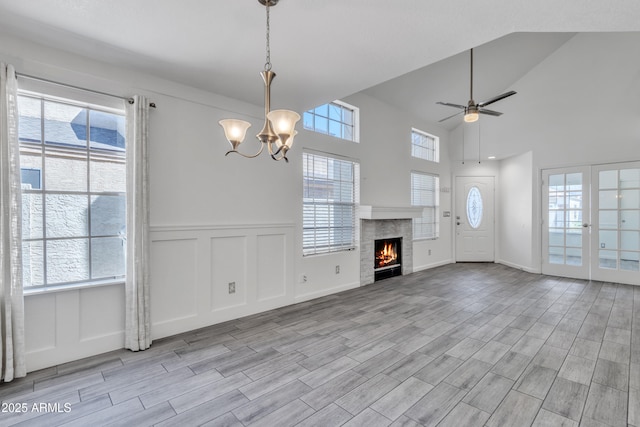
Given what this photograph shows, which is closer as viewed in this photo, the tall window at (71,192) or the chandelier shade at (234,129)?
the chandelier shade at (234,129)

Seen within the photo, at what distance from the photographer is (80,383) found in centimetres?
217

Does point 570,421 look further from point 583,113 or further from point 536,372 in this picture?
point 583,113

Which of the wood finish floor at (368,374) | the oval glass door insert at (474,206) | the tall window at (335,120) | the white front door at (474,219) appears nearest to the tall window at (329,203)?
the tall window at (335,120)

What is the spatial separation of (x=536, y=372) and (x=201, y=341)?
9.69 ft

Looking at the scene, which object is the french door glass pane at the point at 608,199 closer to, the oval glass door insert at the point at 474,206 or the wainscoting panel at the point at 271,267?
the oval glass door insert at the point at 474,206

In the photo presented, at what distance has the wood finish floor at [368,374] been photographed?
1810mm

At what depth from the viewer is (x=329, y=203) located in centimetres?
458

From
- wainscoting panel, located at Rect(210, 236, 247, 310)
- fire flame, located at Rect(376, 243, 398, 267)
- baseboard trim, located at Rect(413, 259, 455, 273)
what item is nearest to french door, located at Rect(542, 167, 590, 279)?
baseboard trim, located at Rect(413, 259, 455, 273)

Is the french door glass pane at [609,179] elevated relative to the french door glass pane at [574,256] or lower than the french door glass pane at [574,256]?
elevated

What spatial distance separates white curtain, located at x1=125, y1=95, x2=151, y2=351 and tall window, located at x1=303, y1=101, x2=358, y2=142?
221 centimetres

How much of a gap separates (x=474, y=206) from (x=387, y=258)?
3.23m

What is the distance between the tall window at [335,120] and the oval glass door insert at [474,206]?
402 centimetres

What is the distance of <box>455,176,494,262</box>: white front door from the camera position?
7.19m

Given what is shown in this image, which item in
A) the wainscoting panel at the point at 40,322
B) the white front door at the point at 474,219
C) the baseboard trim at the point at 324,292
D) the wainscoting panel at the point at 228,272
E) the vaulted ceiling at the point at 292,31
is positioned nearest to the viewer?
the vaulted ceiling at the point at 292,31
